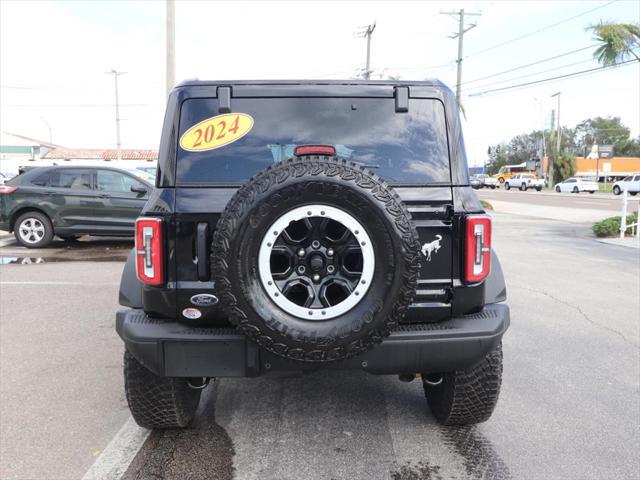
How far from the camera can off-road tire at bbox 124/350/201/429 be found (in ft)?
9.84

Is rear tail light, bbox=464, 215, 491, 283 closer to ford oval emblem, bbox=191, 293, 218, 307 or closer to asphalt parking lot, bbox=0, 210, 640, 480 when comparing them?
asphalt parking lot, bbox=0, 210, 640, 480

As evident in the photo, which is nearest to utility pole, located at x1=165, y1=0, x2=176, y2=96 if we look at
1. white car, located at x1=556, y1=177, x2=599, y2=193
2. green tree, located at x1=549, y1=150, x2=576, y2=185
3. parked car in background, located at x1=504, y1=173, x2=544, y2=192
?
white car, located at x1=556, y1=177, x2=599, y2=193

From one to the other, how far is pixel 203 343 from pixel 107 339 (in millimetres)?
2833

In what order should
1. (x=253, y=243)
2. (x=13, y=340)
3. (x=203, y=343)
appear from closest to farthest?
1. (x=253, y=243)
2. (x=203, y=343)
3. (x=13, y=340)

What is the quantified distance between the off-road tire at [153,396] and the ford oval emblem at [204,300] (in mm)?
566

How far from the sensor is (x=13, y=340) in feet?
16.4

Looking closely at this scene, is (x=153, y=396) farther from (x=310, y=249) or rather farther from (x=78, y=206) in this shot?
(x=78, y=206)

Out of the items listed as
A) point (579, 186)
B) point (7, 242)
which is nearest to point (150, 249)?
point (7, 242)

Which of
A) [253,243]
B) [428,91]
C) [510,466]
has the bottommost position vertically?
[510,466]

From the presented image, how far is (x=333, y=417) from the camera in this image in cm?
347

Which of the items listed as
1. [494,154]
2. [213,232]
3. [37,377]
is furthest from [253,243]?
[494,154]

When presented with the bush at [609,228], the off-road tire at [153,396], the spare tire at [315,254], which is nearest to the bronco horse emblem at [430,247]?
the spare tire at [315,254]

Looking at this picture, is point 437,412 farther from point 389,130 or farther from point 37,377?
point 37,377

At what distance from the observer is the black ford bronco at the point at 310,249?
95.5 inches
